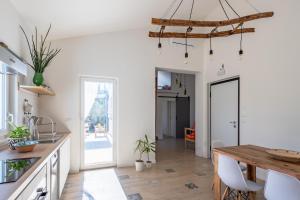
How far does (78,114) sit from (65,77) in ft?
2.63

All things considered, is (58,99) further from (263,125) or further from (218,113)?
(263,125)

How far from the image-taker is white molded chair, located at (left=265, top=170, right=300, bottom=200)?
1469 mm

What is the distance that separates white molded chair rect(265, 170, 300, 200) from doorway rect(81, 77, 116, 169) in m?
3.18

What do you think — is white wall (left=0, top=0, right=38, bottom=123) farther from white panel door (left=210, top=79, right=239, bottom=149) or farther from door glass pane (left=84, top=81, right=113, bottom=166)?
white panel door (left=210, top=79, right=239, bottom=149)

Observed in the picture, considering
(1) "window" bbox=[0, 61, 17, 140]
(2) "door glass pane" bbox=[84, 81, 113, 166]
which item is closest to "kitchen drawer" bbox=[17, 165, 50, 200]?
(1) "window" bbox=[0, 61, 17, 140]

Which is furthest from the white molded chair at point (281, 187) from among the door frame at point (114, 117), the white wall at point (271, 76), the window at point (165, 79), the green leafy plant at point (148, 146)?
the window at point (165, 79)

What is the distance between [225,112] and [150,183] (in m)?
2.43

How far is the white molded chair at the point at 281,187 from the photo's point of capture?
1.47 metres

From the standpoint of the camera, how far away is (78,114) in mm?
3893

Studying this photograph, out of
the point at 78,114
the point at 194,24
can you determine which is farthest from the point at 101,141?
the point at 194,24

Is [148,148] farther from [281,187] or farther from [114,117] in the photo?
[281,187]

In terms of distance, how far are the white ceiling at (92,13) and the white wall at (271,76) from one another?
1403 mm

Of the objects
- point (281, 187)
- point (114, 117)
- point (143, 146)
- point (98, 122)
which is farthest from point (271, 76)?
point (98, 122)

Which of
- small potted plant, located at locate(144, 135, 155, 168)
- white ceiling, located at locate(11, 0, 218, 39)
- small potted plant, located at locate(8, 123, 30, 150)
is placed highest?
white ceiling, located at locate(11, 0, 218, 39)
